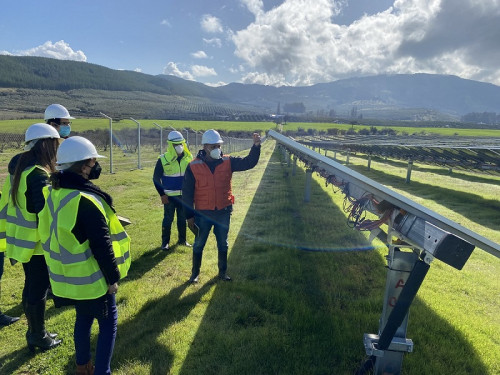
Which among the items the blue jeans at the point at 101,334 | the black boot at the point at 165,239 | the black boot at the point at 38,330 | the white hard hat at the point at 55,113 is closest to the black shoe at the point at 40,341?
the black boot at the point at 38,330

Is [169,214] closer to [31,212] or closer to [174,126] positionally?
[31,212]

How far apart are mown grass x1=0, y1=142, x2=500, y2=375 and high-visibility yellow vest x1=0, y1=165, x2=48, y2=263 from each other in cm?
117

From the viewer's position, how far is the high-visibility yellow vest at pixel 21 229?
9.91 ft

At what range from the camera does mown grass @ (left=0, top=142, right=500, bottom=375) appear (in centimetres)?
317

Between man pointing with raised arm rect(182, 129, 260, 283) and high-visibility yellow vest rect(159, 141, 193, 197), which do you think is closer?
man pointing with raised arm rect(182, 129, 260, 283)

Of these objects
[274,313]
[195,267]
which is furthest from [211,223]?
[274,313]

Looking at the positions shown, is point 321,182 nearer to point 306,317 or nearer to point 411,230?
point 306,317

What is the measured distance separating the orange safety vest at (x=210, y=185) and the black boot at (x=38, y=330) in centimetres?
222

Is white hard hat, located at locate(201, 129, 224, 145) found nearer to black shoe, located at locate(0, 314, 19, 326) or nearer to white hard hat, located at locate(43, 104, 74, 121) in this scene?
white hard hat, located at locate(43, 104, 74, 121)

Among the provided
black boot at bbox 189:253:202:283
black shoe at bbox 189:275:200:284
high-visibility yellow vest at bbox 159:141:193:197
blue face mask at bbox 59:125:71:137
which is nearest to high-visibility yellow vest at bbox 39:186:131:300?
blue face mask at bbox 59:125:71:137

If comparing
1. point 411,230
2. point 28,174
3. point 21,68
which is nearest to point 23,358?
point 28,174

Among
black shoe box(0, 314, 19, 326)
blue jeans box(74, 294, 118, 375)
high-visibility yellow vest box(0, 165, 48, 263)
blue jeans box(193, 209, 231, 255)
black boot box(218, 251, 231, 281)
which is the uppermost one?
high-visibility yellow vest box(0, 165, 48, 263)

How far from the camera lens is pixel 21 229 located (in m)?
3.10

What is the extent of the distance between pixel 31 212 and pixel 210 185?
2173 mm
